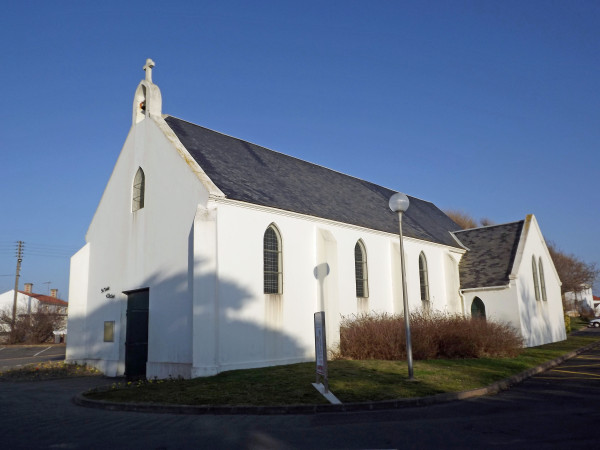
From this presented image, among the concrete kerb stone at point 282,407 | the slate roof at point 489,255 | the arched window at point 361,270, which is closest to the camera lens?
the concrete kerb stone at point 282,407

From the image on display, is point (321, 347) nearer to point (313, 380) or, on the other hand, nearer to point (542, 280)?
point (313, 380)

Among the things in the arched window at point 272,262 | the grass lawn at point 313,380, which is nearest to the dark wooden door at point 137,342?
the grass lawn at point 313,380

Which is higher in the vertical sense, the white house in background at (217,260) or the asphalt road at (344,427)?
the white house in background at (217,260)

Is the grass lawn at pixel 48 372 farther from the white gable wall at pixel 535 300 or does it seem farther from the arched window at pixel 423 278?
the white gable wall at pixel 535 300

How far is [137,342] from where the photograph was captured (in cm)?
1923

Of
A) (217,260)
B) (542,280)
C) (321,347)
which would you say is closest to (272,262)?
(217,260)

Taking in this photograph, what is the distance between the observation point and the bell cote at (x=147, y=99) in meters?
21.0

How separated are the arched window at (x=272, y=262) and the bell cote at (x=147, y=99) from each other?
738 cm

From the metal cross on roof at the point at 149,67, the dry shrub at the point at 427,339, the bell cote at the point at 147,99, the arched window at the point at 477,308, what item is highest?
the metal cross on roof at the point at 149,67

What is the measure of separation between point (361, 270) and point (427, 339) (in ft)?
19.8

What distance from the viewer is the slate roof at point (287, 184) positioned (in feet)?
64.0

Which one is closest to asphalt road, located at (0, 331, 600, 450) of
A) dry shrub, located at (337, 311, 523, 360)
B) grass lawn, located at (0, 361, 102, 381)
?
dry shrub, located at (337, 311, 523, 360)

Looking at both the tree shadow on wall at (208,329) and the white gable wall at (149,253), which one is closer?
the tree shadow on wall at (208,329)

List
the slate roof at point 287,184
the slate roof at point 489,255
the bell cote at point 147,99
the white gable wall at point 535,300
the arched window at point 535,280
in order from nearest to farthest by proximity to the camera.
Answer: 1. the slate roof at point 287,184
2. the bell cote at point 147,99
3. the white gable wall at point 535,300
4. the slate roof at point 489,255
5. the arched window at point 535,280
